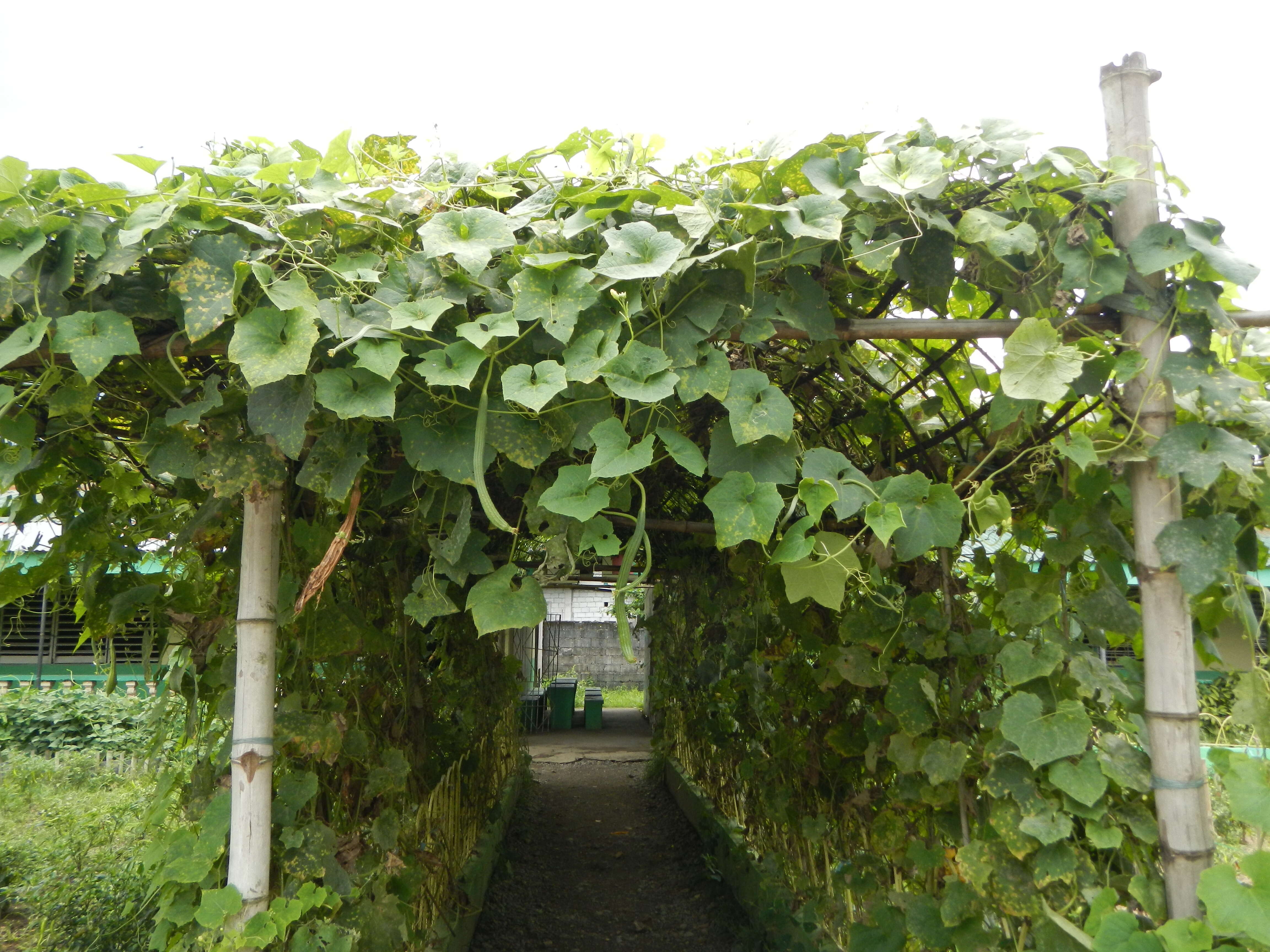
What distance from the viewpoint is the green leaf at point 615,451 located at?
1252mm

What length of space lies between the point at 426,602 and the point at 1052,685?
1.13 m

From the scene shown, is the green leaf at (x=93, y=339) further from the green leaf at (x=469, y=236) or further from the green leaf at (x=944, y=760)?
the green leaf at (x=944, y=760)

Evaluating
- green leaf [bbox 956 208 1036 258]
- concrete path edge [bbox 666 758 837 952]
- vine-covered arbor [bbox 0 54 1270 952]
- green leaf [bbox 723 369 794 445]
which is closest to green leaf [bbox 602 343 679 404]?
vine-covered arbor [bbox 0 54 1270 952]

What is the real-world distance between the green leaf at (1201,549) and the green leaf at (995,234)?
19.9 inches

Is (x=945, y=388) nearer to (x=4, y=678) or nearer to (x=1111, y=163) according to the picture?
(x=1111, y=163)

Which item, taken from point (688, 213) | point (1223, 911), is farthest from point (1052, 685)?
point (688, 213)

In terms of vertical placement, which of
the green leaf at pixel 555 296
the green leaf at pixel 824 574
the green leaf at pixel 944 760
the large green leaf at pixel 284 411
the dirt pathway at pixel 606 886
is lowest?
the dirt pathway at pixel 606 886

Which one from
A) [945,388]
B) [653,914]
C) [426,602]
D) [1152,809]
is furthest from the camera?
[653,914]

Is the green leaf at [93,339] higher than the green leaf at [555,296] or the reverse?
the reverse

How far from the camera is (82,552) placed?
2.12 meters

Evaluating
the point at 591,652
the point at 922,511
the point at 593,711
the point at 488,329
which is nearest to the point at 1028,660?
the point at 922,511

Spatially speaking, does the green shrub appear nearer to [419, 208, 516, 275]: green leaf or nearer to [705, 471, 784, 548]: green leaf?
[419, 208, 516, 275]: green leaf

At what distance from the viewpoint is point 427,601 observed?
1558 millimetres

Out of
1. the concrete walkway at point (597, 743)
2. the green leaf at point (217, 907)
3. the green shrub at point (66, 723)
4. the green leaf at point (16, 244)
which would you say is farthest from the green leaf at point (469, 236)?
the concrete walkway at point (597, 743)
